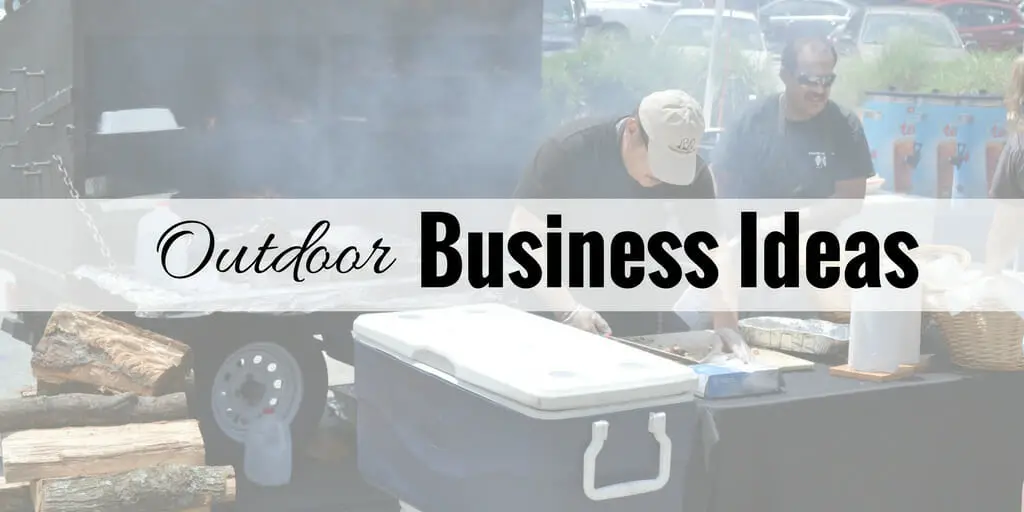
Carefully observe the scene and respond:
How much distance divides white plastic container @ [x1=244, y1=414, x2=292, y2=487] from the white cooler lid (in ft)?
5.99

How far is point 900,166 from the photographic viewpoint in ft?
36.9

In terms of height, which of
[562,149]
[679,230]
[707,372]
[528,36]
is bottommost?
[707,372]

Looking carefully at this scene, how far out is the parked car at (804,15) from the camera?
56.0 feet

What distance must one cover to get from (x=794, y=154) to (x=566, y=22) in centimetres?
1169

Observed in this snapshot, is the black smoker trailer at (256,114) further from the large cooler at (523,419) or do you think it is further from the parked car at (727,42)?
the parked car at (727,42)

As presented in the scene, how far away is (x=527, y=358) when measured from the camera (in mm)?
3061

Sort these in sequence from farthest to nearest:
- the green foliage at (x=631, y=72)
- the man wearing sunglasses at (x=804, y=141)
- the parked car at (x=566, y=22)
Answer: the parked car at (x=566, y=22), the green foliage at (x=631, y=72), the man wearing sunglasses at (x=804, y=141)

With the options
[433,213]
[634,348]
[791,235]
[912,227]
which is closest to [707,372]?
[634,348]

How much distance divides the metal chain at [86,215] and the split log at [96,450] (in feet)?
2.80

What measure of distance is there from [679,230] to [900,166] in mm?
7597

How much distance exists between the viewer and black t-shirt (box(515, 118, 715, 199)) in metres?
4.05

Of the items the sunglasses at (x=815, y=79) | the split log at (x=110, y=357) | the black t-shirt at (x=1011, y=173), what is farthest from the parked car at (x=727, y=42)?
the split log at (x=110, y=357)

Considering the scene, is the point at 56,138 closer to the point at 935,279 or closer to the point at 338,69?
the point at 338,69

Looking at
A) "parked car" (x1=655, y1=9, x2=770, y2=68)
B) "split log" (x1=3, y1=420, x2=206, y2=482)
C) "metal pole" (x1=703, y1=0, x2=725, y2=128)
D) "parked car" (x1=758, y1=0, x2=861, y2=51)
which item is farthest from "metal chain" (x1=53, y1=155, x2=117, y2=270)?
"parked car" (x1=758, y1=0, x2=861, y2=51)
